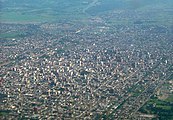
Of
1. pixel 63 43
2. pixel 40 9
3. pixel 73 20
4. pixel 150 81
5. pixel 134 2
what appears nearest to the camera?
pixel 150 81

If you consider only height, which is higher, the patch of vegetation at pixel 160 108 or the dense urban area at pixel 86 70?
the dense urban area at pixel 86 70

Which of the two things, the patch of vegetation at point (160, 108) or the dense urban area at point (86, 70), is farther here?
the dense urban area at point (86, 70)

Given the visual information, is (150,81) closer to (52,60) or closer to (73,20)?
(52,60)

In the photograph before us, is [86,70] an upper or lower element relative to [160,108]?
upper

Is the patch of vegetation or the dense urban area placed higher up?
the dense urban area

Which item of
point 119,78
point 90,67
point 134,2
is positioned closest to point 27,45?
point 90,67

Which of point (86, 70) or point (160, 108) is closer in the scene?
point (160, 108)

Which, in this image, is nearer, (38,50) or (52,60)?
(52,60)

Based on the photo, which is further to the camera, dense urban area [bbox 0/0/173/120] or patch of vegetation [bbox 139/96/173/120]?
dense urban area [bbox 0/0/173/120]
